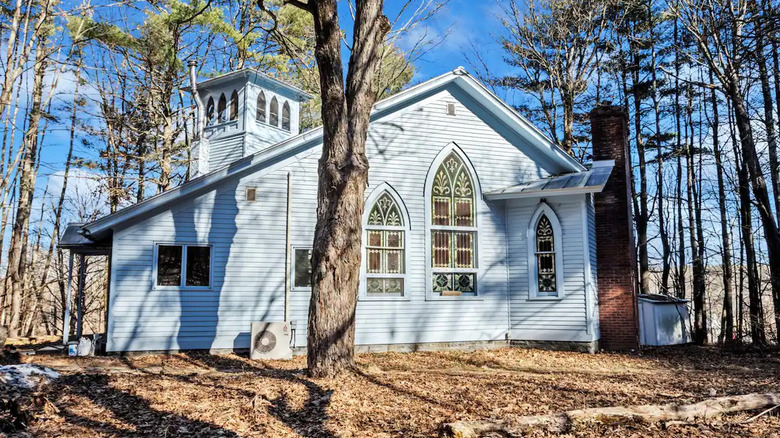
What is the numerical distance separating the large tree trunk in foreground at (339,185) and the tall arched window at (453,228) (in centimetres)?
478

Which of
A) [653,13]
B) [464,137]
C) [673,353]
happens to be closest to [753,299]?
[673,353]

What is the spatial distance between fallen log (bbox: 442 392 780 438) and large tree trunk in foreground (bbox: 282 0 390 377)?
109 inches

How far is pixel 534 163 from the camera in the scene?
13.6 meters

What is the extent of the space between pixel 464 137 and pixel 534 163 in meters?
1.90

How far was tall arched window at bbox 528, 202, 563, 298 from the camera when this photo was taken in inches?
488

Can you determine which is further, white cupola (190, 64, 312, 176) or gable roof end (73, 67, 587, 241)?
white cupola (190, 64, 312, 176)

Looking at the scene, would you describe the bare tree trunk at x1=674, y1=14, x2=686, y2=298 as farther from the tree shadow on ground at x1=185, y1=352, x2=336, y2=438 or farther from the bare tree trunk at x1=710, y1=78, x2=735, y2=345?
the tree shadow on ground at x1=185, y1=352, x2=336, y2=438

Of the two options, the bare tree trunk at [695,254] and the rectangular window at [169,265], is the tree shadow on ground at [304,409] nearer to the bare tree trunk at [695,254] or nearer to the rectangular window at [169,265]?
the rectangular window at [169,265]

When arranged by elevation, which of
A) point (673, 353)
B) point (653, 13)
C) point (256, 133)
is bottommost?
point (673, 353)

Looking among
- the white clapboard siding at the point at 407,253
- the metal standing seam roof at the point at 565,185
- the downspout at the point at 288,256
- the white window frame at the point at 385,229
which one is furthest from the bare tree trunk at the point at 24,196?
the metal standing seam roof at the point at 565,185

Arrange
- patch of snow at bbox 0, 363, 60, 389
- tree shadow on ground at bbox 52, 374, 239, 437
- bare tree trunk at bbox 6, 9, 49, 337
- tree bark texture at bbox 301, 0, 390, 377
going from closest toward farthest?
tree shadow on ground at bbox 52, 374, 239, 437 → patch of snow at bbox 0, 363, 60, 389 → tree bark texture at bbox 301, 0, 390, 377 → bare tree trunk at bbox 6, 9, 49, 337

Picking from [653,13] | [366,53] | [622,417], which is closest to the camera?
[622,417]

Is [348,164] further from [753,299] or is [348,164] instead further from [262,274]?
[753,299]

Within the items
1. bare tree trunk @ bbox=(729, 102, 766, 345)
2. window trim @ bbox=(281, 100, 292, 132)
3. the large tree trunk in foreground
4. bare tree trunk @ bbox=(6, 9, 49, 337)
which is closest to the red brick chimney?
bare tree trunk @ bbox=(729, 102, 766, 345)
